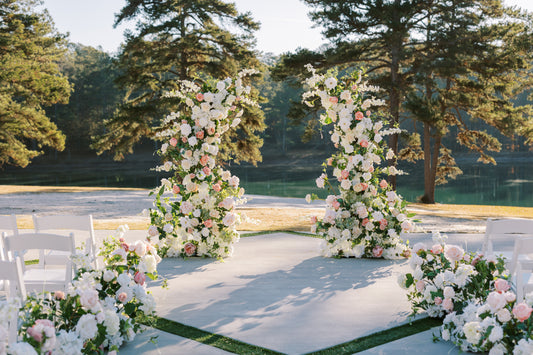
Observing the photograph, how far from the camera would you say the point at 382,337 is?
431 centimetres

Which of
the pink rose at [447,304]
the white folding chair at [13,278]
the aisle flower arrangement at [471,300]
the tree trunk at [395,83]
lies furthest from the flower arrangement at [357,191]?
the tree trunk at [395,83]

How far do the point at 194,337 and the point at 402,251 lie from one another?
3809 millimetres

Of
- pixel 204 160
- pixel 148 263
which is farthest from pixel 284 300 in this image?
pixel 204 160

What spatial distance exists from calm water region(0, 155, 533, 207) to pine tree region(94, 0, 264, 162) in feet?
35.3

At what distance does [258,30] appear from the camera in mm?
22812

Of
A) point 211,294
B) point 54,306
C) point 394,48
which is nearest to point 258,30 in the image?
point 394,48

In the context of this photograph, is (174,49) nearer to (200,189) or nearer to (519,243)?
(200,189)

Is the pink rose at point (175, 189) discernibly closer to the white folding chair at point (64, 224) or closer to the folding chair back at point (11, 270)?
the white folding chair at point (64, 224)

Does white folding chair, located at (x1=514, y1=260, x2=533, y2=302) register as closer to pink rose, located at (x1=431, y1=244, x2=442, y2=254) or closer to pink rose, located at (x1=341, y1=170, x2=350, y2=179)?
pink rose, located at (x1=431, y1=244, x2=442, y2=254)

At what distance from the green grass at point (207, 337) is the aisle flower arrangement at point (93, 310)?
158 millimetres

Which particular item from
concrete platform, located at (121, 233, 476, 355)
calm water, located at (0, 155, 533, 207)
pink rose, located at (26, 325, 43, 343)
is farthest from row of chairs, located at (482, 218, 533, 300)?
calm water, located at (0, 155, 533, 207)

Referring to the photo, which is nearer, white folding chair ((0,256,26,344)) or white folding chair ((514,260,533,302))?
white folding chair ((0,256,26,344))

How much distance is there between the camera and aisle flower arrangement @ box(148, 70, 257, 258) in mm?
7387

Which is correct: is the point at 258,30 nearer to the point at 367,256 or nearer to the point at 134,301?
the point at 367,256
